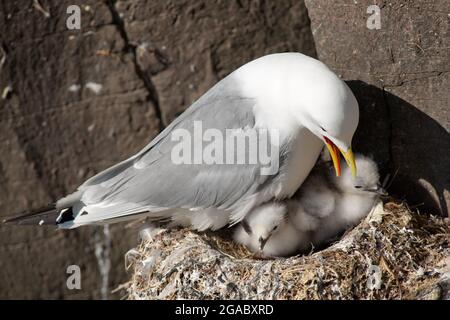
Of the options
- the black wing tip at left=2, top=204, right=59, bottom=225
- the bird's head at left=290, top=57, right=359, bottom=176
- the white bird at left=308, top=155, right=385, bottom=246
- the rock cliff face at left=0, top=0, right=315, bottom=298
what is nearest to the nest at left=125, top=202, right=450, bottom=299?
the white bird at left=308, top=155, right=385, bottom=246

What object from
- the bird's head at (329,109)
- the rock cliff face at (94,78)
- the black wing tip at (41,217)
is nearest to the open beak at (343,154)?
A: the bird's head at (329,109)

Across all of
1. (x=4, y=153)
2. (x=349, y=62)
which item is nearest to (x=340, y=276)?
(x=349, y=62)

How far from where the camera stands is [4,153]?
329 cm

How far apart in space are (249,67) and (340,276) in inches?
31.6

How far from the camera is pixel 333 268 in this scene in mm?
2459

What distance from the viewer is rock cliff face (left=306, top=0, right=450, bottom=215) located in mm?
2547

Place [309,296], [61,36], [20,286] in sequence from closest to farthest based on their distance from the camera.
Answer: [309,296], [61,36], [20,286]

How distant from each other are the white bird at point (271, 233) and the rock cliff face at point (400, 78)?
0.41 meters

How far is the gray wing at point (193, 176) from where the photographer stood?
102 inches

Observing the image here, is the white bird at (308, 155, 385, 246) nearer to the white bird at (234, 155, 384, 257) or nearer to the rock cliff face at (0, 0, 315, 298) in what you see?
the white bird at (234, 155, 384, 257)

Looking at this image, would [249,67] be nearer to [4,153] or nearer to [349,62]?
[349,62]

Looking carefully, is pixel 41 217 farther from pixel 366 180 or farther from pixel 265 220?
pixel 366 180

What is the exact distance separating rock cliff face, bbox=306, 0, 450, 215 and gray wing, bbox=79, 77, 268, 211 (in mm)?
423

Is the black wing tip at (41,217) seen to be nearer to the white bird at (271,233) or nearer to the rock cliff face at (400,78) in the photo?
the white bird at (271,233)
